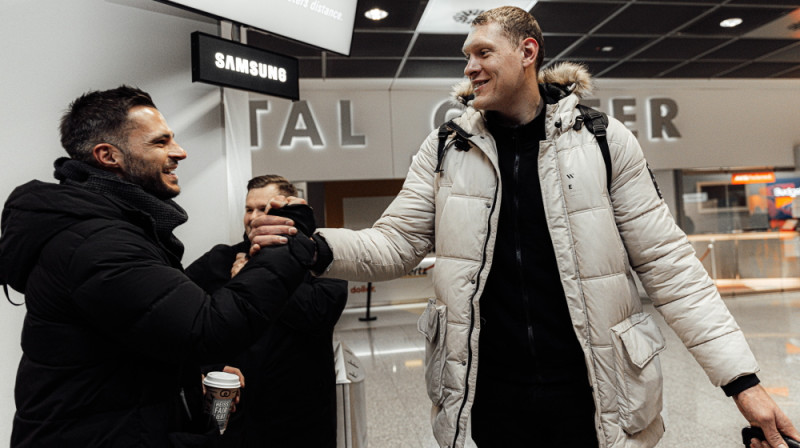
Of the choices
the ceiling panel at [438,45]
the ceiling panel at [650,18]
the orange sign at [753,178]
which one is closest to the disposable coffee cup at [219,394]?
the ceiling panel at [438,45]

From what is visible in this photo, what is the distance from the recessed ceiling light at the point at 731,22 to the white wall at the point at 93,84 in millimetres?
5803

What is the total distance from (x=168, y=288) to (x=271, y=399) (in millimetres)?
890

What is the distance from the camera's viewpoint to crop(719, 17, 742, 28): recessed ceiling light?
19.3 feet

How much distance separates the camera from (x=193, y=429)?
1.32 m

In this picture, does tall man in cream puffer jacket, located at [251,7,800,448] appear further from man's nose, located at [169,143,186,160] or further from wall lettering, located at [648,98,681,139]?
wall lettering, located at [648,98,681,139]

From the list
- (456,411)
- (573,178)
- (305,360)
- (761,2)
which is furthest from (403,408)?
(761,2)

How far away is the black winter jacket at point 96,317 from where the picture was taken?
1.04 m

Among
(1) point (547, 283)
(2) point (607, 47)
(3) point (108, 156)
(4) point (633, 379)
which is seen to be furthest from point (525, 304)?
(2) point (607, 47)

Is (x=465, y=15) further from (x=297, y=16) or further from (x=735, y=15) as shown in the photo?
(x=297, y=16)

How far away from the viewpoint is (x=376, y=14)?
534 cm

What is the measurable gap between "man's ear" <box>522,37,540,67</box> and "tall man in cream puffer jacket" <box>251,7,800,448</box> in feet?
0.09

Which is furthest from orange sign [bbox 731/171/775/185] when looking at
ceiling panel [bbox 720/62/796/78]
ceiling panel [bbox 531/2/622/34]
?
ceiling panel [bbox 531/2/622/34]

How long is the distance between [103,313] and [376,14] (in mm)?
4875

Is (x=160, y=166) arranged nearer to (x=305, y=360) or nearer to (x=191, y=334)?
(x=191, y=334)
